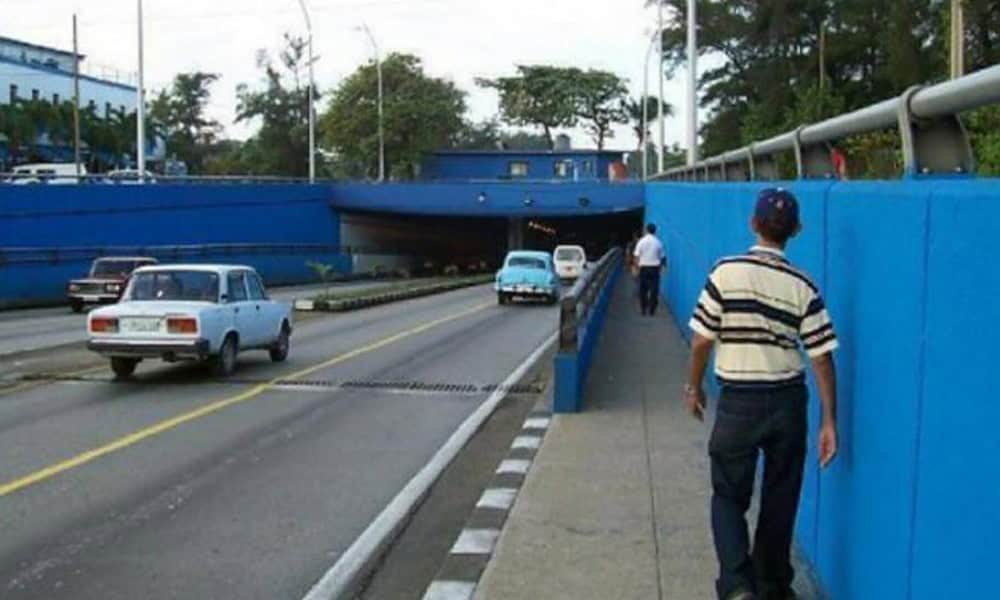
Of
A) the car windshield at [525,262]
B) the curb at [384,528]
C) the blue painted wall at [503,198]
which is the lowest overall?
the curb at [384,528]

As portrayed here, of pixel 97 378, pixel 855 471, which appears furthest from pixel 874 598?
pixel 97 378

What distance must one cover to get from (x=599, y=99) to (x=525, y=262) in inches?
3389

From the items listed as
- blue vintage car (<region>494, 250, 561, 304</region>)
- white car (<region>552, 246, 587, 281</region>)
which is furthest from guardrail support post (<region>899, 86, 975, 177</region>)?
white car (<region>552, 246, 587, 281</region>)

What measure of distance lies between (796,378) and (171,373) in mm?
13021

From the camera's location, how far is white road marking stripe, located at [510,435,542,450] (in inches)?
424

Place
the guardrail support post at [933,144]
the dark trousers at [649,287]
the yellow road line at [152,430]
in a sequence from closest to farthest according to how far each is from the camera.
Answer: the guardrail support post at [933,144] < the yellow road line at [152,430] < the dark trousers at [649,287]

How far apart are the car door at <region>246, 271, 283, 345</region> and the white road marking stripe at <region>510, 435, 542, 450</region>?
7.55 m

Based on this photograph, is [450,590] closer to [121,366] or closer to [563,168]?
[121,366]

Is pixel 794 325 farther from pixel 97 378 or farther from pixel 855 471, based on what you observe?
pixel 97 378

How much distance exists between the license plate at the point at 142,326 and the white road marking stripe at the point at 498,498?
791 centimetres

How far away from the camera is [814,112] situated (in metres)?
54.5

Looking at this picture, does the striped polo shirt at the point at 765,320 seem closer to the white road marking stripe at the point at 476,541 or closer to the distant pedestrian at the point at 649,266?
the white road marking stripe at the point at 476,541

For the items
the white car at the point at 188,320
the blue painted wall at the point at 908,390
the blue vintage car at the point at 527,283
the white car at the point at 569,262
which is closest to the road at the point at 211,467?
the white car at the point at 188,320

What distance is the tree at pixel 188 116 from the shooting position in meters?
127
